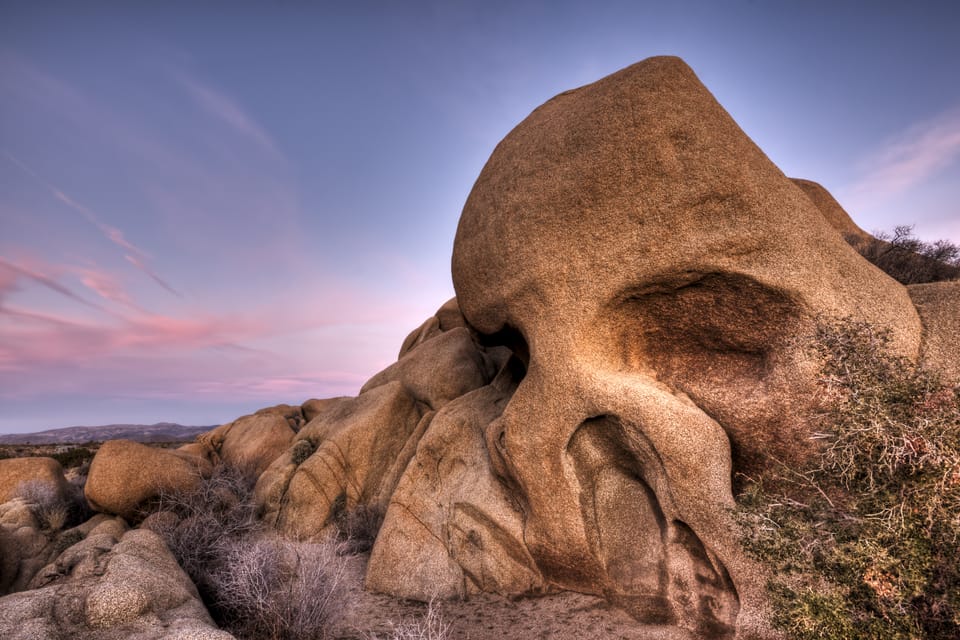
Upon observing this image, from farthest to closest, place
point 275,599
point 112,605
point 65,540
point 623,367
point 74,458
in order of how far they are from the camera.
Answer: point 74,458 → point 65,540 → point 623,367 → point 275,599 → point 112,605

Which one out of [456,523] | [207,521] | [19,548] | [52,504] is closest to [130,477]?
[52,504]

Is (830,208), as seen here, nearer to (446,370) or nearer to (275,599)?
(446,370)

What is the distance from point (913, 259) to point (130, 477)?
23756 millimetres

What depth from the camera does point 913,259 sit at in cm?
1183

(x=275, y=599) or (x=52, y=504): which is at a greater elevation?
(x=52, y=504)

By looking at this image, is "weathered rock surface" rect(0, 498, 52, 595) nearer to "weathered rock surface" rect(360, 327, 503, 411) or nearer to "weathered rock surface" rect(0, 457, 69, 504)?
"weathered rock surface" rect(0, 457, 69, 504)

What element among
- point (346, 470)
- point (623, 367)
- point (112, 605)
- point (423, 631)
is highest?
point (623, 367)

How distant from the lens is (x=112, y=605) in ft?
17.2

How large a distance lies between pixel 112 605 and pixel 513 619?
6.01 metres

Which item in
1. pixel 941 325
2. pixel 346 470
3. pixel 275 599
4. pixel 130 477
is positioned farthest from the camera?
pixel 130 477

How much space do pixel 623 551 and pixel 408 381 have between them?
9.48 meters

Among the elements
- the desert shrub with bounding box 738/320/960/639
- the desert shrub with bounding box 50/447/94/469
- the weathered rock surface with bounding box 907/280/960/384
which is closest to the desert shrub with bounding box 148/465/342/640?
the desert shrub with bounding box 738/320/960/639

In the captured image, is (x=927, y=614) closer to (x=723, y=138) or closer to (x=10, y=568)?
(x=723, y=138)

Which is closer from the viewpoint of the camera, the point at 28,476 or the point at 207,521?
the point at 207,521
